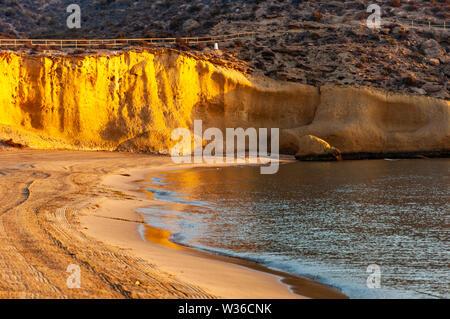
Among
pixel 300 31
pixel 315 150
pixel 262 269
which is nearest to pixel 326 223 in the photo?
pixel 262 269

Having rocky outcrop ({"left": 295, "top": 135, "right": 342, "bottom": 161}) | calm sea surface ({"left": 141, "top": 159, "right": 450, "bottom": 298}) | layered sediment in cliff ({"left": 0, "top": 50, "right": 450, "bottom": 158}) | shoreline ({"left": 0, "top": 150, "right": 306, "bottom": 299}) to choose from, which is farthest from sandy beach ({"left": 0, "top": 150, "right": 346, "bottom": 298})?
rocky outcrop ({"left": 295, "top": 135, "right": 342, "bottom": 161})

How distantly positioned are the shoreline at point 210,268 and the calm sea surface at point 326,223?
0.28 metres

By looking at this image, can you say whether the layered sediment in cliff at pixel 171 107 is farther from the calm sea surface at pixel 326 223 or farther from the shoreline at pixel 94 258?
the shoreline at pixel 94 258

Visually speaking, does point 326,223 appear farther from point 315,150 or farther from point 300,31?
point 300,31

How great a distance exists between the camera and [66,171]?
20.5 m

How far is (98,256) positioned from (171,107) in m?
24.9

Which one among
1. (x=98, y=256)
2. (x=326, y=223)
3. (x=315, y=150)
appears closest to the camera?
(x=98, y=256)

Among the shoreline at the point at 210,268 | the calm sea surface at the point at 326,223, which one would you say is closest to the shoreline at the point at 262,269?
the shoreline at the point at 210,268

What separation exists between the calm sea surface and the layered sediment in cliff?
8909 mm

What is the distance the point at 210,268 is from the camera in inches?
316

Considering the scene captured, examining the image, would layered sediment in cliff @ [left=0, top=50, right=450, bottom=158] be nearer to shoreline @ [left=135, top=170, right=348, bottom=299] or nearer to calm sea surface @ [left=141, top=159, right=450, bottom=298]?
calm sea surface @ [left=141, top=159, right=450, bottom=298]

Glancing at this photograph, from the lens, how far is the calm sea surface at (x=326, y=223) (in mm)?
8156

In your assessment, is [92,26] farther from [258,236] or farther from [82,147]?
[258,236]
